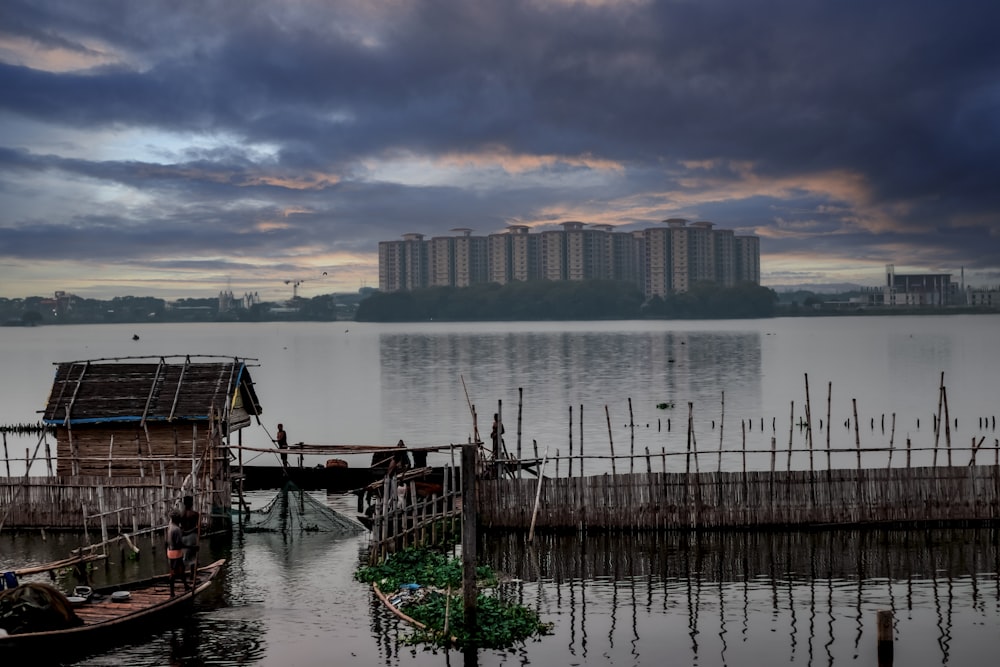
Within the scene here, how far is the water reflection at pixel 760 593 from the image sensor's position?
63.5 ft

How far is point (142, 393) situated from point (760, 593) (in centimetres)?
1940

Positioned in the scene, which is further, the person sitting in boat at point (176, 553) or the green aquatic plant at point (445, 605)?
the person sitting in boat at point (176, 553)

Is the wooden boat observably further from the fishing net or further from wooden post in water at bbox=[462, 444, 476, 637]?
the fishing net

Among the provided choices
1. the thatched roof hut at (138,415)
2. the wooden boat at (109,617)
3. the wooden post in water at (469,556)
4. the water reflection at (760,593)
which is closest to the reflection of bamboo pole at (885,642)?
the water reflection at (760,593)

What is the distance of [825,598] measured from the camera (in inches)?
884

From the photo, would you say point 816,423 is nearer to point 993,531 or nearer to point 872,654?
point 993,531

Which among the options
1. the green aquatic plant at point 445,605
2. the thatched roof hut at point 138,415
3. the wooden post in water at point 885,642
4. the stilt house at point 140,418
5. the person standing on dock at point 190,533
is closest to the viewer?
the wooden post in water at point 885,642

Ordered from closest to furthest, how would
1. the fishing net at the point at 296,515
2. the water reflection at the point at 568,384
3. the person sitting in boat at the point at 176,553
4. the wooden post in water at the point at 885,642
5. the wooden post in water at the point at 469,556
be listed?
the wooden post in water at the point at 885,642
the wooden post in water at the point at 469,556
the person sitting in boat at the point at 176,553
the fishing net at the point at 296,515
the water reflection at the point at 568,384

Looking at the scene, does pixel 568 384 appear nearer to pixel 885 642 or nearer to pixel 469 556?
pixel 469 556

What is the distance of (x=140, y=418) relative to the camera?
30.7m

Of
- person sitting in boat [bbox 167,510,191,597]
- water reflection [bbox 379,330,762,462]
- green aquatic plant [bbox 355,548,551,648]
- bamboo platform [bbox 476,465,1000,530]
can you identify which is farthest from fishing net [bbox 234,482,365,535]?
water reflection [bbox 379,330,762,462]

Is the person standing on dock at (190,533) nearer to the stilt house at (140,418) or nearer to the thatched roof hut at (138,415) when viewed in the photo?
the stilt house at (140,418)

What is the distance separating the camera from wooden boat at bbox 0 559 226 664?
17.7 meters

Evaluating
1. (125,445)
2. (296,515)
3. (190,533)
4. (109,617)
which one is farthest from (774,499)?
(125,445)
